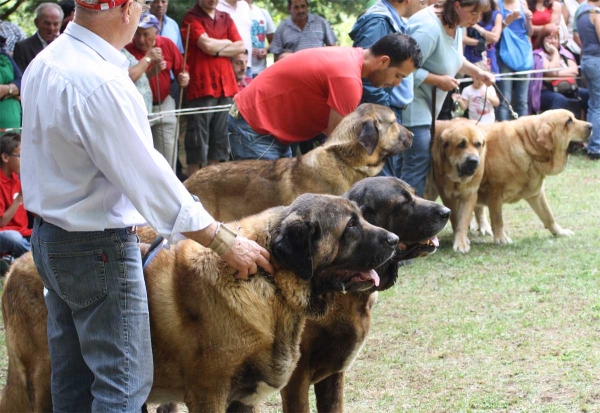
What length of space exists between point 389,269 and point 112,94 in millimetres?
1918

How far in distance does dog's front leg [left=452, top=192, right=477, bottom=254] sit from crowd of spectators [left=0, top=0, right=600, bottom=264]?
0.53m

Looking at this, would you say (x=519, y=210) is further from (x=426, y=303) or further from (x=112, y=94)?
(x=112, y=94)

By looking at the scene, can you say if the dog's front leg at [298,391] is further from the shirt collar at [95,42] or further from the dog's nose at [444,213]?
the shirt collar at [95,42]

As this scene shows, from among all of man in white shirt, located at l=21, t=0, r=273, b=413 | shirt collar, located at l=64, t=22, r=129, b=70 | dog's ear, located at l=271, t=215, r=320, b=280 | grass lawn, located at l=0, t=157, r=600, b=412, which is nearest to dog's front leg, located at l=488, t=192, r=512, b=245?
grass lawn, located at l=0, t=157, r=600, b=412

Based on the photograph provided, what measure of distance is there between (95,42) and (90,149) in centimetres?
40

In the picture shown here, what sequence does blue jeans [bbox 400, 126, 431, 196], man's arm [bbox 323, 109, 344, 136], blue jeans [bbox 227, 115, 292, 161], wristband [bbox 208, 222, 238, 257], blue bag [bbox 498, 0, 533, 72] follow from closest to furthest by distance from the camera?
wristband [bbox 208, 222, 238, 257]
man's arm [bbox 323, 109, 344, 136]
blue jeans [bbox 227, 115, 292, 161]
blue jeans [bbox 400, 126, 431, 196]
blue bag [bbox 498, 0, 533, 72]

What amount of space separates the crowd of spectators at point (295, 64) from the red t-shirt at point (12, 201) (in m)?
0.03

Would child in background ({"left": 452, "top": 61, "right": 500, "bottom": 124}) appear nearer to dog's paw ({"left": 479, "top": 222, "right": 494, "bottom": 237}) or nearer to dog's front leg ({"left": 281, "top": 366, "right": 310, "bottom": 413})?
dog's paw ({"left": 479, "top": 222, "right": 494, "bottom": 237})

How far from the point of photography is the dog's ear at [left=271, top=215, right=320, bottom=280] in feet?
10.3

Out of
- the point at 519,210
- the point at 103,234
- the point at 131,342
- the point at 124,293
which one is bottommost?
the point at 519,210

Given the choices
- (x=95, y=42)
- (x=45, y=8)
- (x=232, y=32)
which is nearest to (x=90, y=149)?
(x=95, y=42)

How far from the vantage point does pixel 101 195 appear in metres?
2.80

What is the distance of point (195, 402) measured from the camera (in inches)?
127

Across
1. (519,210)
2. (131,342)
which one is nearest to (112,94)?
(131,342)
